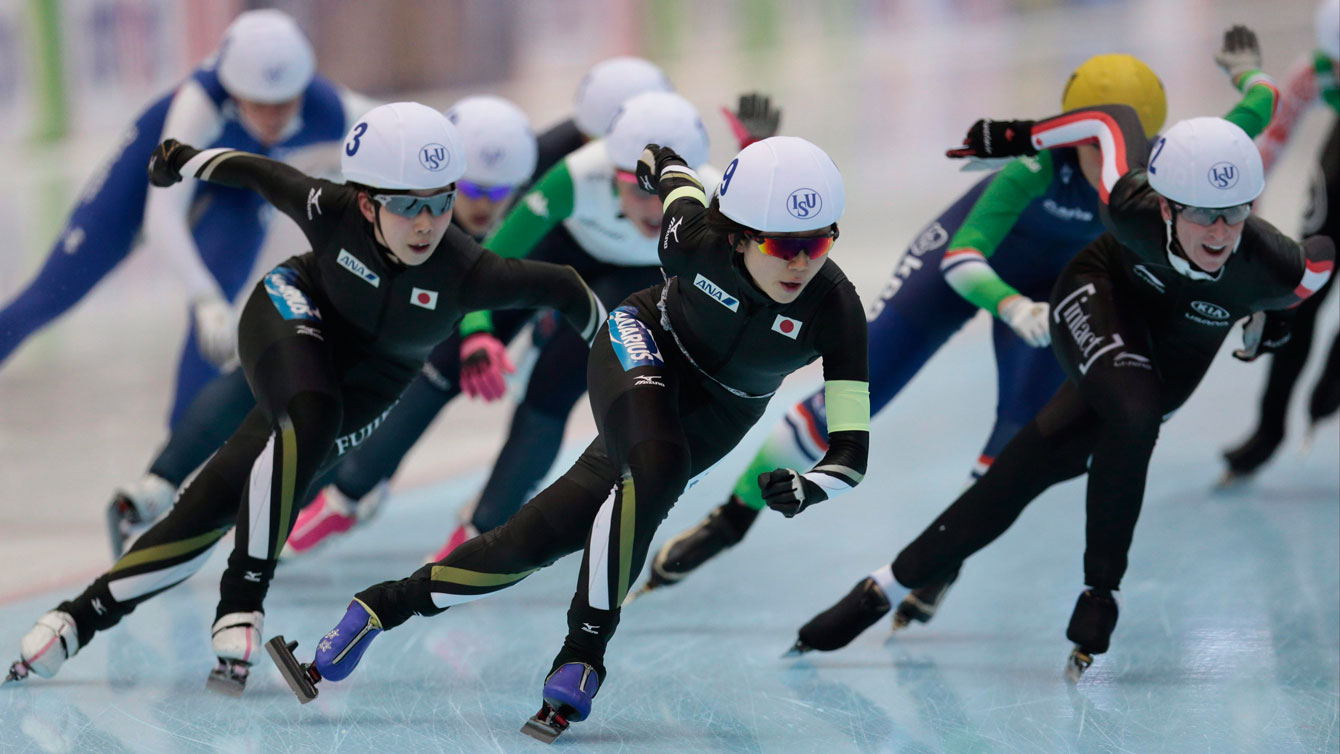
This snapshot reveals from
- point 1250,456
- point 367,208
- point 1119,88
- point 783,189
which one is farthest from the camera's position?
point 1250,456

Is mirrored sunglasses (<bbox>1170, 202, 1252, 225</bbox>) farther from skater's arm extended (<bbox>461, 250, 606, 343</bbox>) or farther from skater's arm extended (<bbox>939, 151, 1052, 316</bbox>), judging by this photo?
skater's arm extended (<bbox>461, 250, 606, 343</bbox>)

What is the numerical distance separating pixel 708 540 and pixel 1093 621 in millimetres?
1399

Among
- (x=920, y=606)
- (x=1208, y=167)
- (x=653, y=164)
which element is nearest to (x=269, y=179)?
(x=653, y=164)

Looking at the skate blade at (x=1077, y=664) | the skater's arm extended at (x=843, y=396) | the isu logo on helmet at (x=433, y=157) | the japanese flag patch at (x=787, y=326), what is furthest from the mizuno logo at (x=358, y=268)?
the skate blade at (x=1077, y=664)

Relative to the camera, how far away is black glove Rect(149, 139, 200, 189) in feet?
15.6

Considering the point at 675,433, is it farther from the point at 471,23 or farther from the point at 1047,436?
the point at 471,23

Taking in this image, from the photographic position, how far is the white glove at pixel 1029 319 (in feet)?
15.4

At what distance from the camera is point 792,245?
12.8 feet

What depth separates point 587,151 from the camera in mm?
5582

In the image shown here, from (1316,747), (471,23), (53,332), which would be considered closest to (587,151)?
(1316,747)

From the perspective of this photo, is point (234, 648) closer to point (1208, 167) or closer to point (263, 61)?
point (263, 61)

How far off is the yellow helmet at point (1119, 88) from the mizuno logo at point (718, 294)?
1728mm

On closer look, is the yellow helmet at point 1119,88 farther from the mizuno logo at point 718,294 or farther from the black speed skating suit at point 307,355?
the black speed skating suit at point 307,355

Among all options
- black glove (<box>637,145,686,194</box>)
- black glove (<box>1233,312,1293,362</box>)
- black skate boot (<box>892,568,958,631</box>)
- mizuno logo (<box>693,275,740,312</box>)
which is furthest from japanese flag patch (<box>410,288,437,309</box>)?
black glove (<box>1233,312,1293,362</box>)
